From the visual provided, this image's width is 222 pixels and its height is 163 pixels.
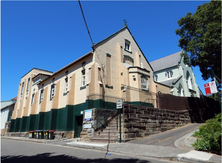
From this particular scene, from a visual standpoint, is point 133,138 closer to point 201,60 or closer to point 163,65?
point 201,60

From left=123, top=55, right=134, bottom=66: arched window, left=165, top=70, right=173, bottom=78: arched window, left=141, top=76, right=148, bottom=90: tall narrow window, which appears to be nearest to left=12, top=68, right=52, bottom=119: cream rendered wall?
left=123, top=55, right=134, bottom=66: arched window

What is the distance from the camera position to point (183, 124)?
55.4 ft

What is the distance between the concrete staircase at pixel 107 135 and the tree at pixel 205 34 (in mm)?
10999

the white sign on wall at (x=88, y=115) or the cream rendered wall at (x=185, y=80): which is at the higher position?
the cream rendered wall at (x=185, y=80)

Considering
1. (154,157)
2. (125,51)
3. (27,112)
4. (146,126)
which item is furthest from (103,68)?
(27,112)

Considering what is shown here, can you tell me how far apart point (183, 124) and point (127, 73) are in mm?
8237

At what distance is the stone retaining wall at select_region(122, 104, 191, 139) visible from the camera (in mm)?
11492

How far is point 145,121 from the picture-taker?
12.9 m

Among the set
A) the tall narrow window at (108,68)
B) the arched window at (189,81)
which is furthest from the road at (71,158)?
the arched window at (189,81)

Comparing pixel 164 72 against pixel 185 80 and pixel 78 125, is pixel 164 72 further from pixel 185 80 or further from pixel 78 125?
pixel 78 125

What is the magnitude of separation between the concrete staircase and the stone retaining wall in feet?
2.46

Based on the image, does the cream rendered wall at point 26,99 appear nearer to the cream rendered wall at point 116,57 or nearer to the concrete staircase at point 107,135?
the cream rendered wall at point 116,57

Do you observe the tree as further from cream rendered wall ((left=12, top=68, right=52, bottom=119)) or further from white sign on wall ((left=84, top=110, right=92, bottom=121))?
cream rendered wall ((left=12, top=68, right=52, bottom=119))

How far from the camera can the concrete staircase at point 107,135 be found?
1090 cm
